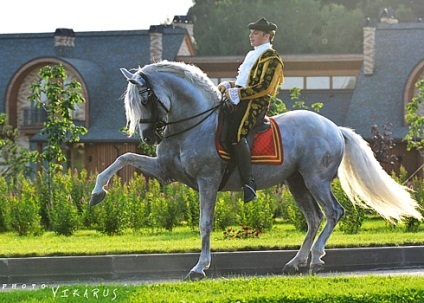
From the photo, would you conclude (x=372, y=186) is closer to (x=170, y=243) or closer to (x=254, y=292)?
(x=254, y=292)

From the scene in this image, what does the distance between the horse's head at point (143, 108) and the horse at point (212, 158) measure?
1cm

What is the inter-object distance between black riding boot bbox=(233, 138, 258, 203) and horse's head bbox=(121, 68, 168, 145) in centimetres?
96

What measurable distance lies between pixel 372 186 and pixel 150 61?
1337 inches

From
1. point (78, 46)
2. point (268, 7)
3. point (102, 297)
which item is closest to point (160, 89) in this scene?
point (102, 297)

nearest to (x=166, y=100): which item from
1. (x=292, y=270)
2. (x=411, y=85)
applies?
(x=292, y=270)

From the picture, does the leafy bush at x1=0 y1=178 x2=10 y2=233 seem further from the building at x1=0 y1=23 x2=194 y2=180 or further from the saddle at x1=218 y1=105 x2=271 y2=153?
the building at x1=0 y1=23 x2=194 y2=180

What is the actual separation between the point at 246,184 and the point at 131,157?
141 centimetres

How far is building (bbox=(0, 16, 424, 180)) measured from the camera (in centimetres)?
4175

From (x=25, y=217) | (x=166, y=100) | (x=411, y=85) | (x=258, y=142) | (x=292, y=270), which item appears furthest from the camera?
(x=411, y=85)

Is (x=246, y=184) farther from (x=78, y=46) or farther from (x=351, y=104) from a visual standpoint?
(x=78, y=46)

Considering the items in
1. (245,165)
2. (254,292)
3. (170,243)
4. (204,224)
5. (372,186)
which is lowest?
(170,243)

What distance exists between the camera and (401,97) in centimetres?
4172

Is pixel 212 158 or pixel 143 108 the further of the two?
pixel 212 158

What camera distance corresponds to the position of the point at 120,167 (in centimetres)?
1071
